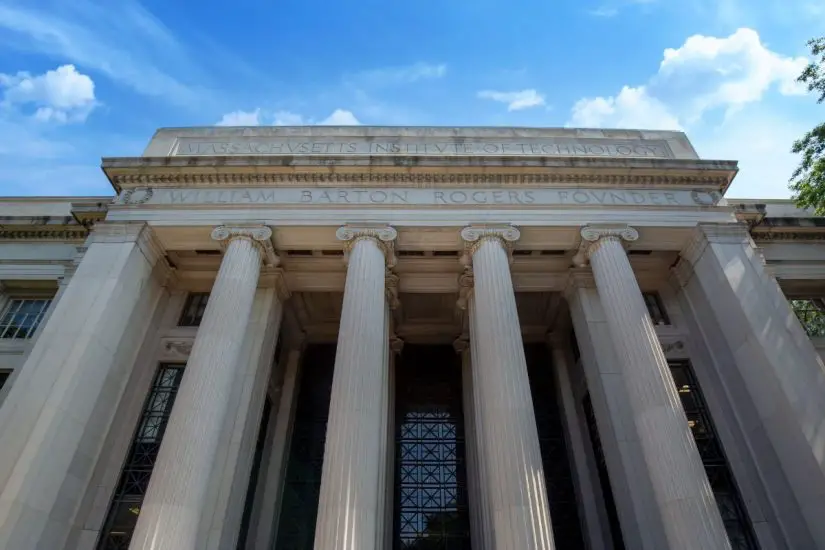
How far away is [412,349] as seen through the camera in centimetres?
2188

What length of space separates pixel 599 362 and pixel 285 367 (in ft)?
38.6

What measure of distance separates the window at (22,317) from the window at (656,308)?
71.5 ft

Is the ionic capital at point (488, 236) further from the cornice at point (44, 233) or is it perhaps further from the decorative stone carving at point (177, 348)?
the cornice at point (44, 233)

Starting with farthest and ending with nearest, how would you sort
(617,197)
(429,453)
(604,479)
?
(429,453) < (617,197) < (604,479)

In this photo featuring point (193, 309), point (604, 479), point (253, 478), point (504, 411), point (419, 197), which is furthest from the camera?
point (193, 309)

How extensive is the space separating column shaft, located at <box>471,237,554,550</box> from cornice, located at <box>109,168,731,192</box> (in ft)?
9.62

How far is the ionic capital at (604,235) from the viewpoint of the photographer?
15.8 m

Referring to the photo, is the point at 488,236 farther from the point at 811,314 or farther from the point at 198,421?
the point at 811,314

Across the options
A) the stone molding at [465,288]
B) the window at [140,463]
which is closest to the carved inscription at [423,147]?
the stone molding at [465,288]

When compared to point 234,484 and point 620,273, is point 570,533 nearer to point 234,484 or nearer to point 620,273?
point 620,273

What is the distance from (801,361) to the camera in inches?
509

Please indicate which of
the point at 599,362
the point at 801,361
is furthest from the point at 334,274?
the point at 801,361

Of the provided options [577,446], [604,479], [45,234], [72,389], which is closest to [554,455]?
[577,446]

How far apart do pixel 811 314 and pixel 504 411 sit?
1385 cm
